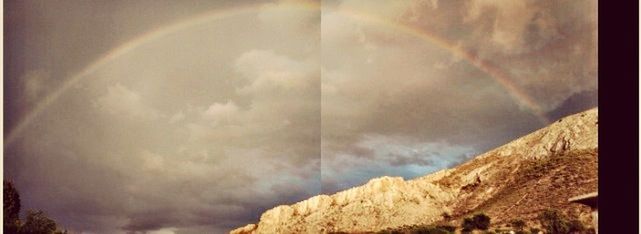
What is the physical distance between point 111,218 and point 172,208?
1.00 metres

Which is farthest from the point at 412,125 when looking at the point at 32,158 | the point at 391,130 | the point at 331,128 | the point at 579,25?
the point at 32,158

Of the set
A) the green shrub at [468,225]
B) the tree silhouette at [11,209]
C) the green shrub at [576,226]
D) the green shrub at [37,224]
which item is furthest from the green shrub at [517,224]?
the tree silhouette at [11,209]

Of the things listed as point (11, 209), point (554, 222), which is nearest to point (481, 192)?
point (554, 222)

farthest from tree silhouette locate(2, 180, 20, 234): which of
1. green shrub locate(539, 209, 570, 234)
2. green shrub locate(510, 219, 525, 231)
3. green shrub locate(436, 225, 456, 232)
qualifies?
green shrub locate(539, 209, 570, 234)

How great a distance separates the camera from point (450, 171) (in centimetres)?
1430

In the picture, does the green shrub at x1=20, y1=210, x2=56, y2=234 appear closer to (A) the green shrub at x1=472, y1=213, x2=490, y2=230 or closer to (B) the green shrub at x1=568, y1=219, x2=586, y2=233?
(A) the green shrub at x1=472, y1=213, x2=490, y2=230

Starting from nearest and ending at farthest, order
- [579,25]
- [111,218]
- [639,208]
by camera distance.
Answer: [639,208] < [111,218] < [579,25]

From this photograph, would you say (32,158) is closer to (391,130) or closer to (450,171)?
(391,130)

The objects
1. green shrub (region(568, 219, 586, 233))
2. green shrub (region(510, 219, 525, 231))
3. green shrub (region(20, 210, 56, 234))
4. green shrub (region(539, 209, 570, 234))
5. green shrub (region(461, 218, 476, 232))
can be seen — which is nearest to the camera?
green shrub (region(20, 210, 56, 234))

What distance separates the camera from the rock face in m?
13.8

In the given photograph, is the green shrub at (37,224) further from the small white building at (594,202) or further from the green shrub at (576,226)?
the green shrub at (576,226)

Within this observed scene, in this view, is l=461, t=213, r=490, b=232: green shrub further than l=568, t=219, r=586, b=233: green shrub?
Yes

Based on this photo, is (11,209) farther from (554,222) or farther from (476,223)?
(554,222)

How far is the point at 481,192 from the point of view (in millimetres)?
15219
